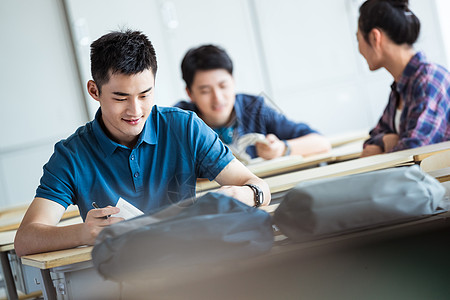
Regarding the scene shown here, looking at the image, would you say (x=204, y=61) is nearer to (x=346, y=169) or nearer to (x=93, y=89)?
(x=346, y=169)

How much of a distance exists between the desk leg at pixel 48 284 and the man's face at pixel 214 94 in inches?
64.6

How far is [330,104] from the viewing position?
5066 mm

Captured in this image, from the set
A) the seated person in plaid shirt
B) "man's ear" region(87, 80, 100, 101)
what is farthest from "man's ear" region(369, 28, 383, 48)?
"man's ear" region(87, 80, 100, 101)

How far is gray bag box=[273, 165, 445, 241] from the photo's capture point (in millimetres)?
840

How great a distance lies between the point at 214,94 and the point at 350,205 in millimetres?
1934

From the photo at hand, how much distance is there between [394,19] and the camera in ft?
7.39

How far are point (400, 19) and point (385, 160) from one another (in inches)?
29.5

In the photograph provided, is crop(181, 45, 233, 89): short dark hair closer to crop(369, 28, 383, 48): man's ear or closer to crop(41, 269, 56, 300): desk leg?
crop(369, 28, 383, 48): man's ear

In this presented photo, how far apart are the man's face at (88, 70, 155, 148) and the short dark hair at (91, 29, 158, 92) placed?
0.06ft

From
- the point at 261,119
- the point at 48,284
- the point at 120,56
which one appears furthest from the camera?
the point at 261,119

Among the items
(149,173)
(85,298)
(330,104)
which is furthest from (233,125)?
(330,104)

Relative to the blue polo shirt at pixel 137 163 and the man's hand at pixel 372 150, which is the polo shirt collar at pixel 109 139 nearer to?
the blue polo shirt at pixel 137 163

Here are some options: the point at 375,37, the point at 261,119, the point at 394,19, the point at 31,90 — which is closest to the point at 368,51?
the point at 375,37

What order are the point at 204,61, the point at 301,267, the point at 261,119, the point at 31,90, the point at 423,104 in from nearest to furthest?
1. the point at 301,267
2. the point at 423,104
3. the point at 204,61
4. the point at 261,119
5. the point at 31,90
